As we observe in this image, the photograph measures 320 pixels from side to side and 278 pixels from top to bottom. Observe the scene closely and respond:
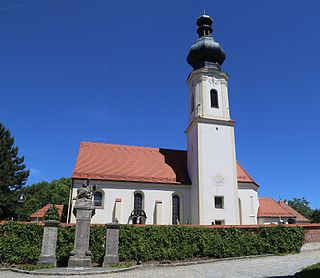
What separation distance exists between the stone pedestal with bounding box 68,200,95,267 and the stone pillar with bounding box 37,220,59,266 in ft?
3.43

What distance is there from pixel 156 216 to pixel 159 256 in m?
9.63

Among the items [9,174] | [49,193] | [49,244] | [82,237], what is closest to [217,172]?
[82,237]

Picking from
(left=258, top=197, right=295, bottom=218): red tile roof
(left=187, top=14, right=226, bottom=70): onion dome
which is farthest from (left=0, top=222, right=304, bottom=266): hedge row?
(left=187, top=14, right=226, bottom=70): onion dome

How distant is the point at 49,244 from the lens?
42.8 feet

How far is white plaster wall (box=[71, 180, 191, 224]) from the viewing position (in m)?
22.7

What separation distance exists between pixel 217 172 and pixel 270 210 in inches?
436

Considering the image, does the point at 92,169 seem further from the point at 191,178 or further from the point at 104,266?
the point at 104,266

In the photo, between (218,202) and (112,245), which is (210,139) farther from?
(112,245)

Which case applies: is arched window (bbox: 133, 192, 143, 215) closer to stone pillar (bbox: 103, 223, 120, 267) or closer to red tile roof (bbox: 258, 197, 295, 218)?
stone pillar (bbox: 103, 223, 120, 267)

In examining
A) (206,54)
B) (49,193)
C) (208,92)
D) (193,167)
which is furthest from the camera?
Answer: (49,193)

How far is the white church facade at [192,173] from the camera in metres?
23.0

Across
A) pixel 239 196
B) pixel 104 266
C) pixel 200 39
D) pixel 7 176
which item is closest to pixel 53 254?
pixel 104 266

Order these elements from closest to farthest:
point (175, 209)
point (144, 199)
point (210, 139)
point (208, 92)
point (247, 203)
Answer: point (144, 199), point (175, 209), point (210, 139), point (247, 203), point (208, 92)

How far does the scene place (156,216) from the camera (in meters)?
23.2
